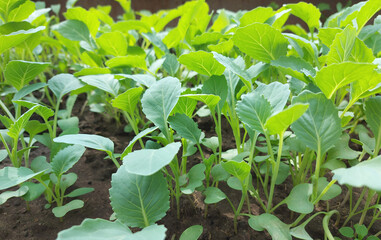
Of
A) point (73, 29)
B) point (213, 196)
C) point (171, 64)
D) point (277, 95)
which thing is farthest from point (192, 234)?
point (73, 29)

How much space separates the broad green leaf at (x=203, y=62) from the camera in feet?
2.12

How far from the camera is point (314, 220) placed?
0.69 metres

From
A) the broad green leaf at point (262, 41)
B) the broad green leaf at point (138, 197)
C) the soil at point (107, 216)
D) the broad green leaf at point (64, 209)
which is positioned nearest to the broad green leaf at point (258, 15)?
the broad green leaf at point (262, 41)

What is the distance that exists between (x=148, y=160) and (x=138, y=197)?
11cm

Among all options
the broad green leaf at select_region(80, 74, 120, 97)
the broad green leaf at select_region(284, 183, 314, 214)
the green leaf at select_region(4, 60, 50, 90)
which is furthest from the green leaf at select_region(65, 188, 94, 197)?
the broad green leaf at select_region(284, 183, 314, 214)

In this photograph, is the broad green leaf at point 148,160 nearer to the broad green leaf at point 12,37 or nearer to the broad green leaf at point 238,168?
the broad green leaf at point 238,168

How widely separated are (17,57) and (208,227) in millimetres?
1078

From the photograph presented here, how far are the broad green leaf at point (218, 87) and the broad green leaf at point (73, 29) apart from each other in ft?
1.88

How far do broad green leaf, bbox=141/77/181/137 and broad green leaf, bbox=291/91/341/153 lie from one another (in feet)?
0.76

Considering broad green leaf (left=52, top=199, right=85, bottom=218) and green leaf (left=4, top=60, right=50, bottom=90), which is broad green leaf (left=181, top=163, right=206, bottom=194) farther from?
green leaf (left=4, top=60, right=50, bottom=90)

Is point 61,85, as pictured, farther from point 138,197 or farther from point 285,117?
point 285,117

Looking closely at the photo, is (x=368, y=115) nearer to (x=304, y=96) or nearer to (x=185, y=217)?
(x=304, y=96)

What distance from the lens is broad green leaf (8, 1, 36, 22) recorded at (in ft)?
3.04

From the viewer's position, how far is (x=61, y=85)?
0.87 metres
